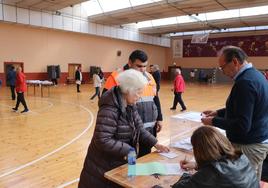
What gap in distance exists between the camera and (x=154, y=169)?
2213mm

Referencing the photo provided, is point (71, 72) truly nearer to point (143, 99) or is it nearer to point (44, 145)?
point (44, 145)

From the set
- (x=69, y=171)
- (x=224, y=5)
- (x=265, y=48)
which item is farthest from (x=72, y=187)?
(x=265, y=48)

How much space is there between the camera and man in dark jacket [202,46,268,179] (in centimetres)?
211

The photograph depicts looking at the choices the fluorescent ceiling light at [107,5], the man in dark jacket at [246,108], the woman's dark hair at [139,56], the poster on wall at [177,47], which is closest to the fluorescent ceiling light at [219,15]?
the fluorescent ceiling light at [107,5]

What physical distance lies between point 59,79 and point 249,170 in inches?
797

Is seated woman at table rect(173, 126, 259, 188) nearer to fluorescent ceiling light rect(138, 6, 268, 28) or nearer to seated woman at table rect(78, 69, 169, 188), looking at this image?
seated woman at table rect(78, 69, 169, 188)

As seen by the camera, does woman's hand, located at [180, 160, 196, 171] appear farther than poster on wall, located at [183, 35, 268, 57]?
No

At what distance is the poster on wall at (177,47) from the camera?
2829 cm

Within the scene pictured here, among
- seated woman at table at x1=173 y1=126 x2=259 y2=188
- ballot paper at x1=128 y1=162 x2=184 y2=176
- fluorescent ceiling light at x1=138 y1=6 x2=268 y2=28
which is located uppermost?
fluorescent ceiling light at x1=138 y1=6 x2=268 y2=28

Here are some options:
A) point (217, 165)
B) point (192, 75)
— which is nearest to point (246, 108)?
point (217, 165)

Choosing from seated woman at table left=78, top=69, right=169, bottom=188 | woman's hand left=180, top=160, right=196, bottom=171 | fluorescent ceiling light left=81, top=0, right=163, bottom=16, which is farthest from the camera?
fluorescent ceiling light left=81, top=0, right=163, bottom=16

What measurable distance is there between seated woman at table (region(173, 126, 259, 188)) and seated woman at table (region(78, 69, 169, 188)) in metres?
0.69

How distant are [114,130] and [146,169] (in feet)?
1.46

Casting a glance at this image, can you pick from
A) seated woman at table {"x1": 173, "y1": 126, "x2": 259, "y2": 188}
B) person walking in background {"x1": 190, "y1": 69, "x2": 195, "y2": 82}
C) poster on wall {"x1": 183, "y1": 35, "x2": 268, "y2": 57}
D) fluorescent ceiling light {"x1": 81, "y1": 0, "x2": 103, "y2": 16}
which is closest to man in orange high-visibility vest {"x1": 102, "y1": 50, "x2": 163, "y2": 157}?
seated woman at table {"x1": 173, "y1": 126, "x2": 259, "y2": 188}
